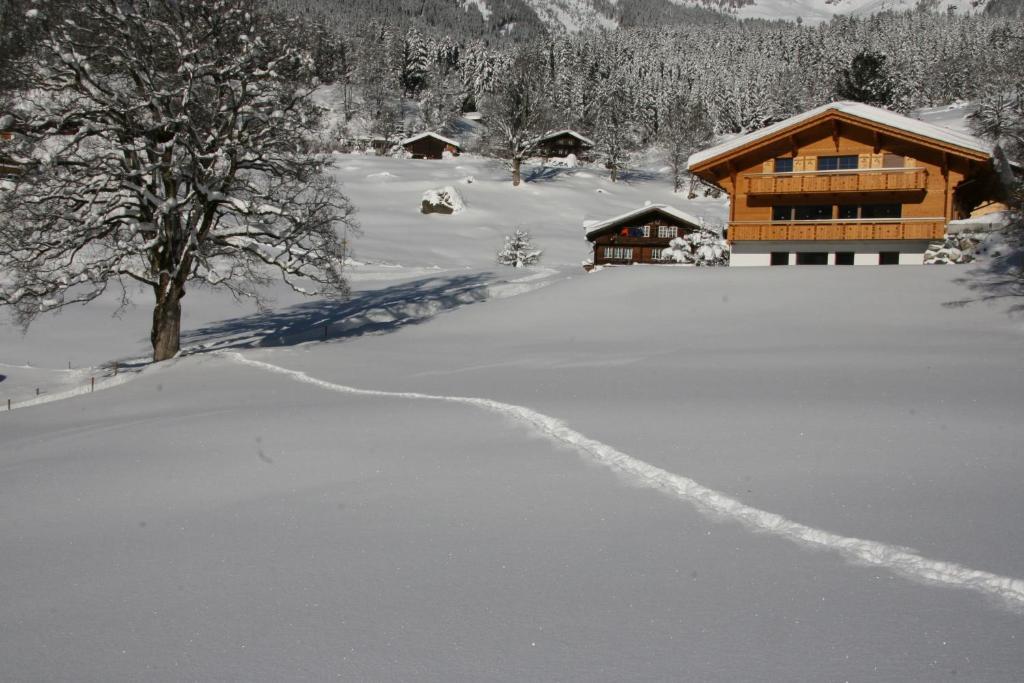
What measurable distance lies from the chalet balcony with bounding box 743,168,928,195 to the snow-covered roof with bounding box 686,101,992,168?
1.78 metres

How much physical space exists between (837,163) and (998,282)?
629 inches

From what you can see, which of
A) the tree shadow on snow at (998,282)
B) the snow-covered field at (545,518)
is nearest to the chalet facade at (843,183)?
the tree shadow on snow at (998,282)

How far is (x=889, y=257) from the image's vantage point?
114 ft

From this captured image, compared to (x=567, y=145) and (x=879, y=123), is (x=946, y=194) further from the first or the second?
(x=567, y=145)

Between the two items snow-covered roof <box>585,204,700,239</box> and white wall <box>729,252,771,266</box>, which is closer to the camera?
white wall <box>729,252,771,266</box>

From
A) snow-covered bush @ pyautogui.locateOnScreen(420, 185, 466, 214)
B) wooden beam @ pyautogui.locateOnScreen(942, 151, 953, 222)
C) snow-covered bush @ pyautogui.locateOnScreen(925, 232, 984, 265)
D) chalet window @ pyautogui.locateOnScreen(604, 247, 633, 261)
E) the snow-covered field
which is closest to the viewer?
the snow-covered field

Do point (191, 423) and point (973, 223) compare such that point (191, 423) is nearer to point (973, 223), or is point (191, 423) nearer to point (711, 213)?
point (973, 223)

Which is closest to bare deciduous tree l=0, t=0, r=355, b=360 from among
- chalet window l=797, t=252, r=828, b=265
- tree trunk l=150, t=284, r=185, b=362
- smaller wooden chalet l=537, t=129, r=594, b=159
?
tree trunk l=150, t=284, r=185, b=362

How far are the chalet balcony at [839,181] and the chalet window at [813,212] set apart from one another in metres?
1.67

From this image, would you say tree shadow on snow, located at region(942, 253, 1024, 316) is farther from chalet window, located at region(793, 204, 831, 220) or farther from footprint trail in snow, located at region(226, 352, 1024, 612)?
footprint trail in snow, located at region(226, 352, 1024, 612)

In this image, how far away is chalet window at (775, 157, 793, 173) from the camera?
119 feet

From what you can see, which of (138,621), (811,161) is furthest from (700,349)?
(811,161)

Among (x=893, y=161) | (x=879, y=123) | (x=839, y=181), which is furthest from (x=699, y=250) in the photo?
(x=879, y=123)

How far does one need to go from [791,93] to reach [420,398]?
13930cm
